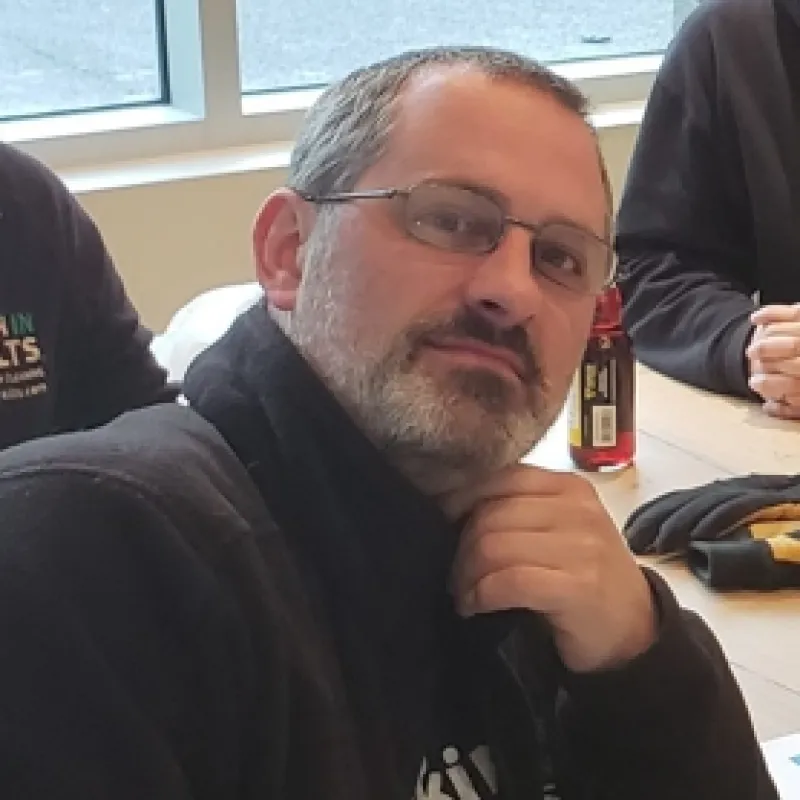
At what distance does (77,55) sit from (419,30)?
0.70 meters

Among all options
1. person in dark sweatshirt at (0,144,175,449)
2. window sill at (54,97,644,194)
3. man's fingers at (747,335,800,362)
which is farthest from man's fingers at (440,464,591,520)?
window sill at (54,97,644,194)

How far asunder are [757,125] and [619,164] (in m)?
0.77

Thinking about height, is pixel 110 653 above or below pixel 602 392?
above

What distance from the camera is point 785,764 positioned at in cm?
113

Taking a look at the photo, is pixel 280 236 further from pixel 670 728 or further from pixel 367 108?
pixel 670 728

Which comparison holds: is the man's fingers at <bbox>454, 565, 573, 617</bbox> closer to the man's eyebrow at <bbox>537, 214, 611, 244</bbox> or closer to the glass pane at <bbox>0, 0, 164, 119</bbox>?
the man's eyebrow at <bbox>537, 214, 611, 244</bbox>

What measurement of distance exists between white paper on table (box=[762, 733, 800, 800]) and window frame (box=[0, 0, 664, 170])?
1684mm

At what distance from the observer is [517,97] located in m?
1.05

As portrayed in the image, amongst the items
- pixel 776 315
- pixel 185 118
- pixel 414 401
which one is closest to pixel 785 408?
pixel 776 315

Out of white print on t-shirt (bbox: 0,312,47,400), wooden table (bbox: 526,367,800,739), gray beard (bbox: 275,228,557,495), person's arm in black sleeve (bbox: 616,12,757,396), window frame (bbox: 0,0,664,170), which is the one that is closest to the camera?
gray beard (bbox: 275,228,557,495)

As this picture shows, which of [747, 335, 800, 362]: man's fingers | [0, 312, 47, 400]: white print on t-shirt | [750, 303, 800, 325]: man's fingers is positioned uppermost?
[0, 312, 47, 400]: white print on t-shirt

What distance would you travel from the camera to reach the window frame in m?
2.53

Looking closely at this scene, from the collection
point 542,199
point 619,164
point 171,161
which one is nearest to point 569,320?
point 542,199

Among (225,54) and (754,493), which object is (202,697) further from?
(225,54)
